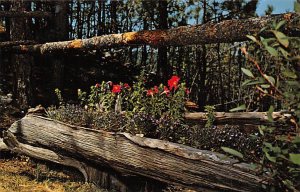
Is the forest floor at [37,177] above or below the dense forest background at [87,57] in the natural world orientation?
below

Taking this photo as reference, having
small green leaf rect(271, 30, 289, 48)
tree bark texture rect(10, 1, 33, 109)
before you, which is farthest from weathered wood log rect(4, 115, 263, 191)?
tree bark texture rect(10, 1, 33, 109)

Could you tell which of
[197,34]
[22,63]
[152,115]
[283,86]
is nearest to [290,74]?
[283,86]

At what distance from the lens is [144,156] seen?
4605mm

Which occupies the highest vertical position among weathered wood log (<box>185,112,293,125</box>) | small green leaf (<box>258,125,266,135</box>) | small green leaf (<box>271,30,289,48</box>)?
small green leaf (<box>271,30,289,48</box>)

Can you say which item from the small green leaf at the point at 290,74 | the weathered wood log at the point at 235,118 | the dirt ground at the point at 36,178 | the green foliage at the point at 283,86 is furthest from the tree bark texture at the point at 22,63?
the small green leaf at the point at 290,74

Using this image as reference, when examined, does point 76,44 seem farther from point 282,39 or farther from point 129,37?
point 282,39

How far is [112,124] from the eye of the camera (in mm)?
5414

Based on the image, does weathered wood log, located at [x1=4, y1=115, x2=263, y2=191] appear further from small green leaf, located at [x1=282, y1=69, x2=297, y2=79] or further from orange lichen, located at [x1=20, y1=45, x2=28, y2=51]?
orange lichen, located at [x1=20, y1=45, x2=28, y2=51]

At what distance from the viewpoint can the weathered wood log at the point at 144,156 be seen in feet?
12.6

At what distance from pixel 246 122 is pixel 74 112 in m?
2.76

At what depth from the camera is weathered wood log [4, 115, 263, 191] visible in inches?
151

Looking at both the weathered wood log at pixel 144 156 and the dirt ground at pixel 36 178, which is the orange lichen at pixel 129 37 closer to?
the weathered wood log at pixel 144 156

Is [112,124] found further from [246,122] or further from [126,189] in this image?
[246,122]

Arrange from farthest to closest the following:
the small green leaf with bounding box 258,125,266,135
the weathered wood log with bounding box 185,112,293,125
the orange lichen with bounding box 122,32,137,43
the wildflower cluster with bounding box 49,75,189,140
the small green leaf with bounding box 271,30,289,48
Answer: the weathered wood log with bounding box 185,112,293,125 → the orange lichen with bounding box 122,32,137,43 → the wildflower cluster with bounding box 49,75,189,140 → the small green leaf with bounding box 258,125,266,135 → the small green leaf with bounding box 271,30,289,48
